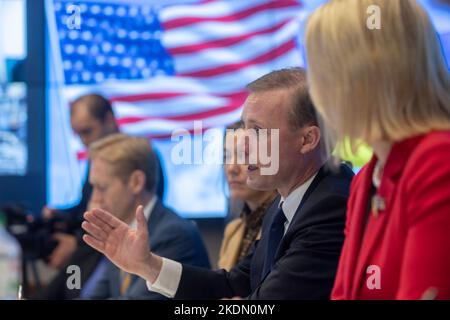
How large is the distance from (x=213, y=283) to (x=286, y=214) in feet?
0.97

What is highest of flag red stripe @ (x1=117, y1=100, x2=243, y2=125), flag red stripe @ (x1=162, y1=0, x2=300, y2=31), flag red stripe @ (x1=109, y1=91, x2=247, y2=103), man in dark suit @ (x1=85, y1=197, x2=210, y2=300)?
flag red stripe @ (x1=162, y1=0, x2=300, y2=31)

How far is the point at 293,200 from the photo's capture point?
1758mm

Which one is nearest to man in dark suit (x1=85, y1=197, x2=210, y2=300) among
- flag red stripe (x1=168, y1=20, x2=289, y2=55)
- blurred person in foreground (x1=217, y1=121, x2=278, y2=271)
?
blurred person in foreground (x1=217, y1=121, x2=278, y2=271)

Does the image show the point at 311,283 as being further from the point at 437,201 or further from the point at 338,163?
the point at 437,201

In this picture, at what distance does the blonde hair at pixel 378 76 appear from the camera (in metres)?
1.28

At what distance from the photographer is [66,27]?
6.92ft

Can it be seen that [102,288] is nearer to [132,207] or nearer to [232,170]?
[132,207]

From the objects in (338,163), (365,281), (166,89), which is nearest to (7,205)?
(166,89)

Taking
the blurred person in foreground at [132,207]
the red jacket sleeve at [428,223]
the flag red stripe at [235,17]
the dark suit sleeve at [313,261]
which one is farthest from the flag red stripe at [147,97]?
the red jacket sleeve at [428,223]

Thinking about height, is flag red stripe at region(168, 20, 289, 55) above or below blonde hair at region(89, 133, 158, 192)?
above

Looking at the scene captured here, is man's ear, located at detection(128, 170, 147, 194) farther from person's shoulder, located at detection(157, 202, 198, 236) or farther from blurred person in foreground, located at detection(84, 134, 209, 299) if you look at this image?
person's shoulder, located at detection(157, 202, 198, 236)

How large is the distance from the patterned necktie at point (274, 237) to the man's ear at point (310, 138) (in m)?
0.15

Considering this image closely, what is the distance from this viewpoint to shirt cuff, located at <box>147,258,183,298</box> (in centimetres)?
184
